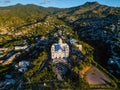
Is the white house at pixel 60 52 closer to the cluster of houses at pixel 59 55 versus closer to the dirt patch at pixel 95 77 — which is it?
the cluster of houses at pixel 59 55

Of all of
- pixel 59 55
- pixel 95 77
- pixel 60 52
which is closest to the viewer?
pixel 95 77

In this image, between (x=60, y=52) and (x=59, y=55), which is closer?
(x=59, y=55)

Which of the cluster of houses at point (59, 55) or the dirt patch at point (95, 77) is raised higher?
the cluster of houses at point (59, 55)

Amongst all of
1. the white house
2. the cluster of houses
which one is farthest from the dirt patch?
the white house

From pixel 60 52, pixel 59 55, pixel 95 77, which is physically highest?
pixel 60 52

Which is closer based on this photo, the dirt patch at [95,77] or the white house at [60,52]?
the dirt patch at [95,77]

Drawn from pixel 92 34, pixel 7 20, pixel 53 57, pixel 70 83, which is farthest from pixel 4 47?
pixel 7 20

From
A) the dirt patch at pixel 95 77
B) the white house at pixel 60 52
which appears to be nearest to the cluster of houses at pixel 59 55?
the white house at pixel 60 52

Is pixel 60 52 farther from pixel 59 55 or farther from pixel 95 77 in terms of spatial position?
pixel 95 77

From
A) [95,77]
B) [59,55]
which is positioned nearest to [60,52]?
[59,55]

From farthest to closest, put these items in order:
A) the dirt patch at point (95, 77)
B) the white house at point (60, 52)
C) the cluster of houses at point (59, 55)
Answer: the white house at point (60, 52), the cluster of houses at point (59, 55), the dirt patch at point (95, 77)

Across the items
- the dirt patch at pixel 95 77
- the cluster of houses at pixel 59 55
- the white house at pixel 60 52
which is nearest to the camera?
the dirt patch at pixel 95 77
